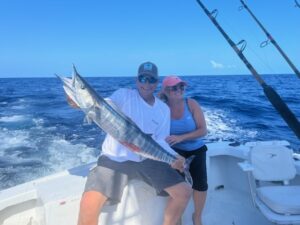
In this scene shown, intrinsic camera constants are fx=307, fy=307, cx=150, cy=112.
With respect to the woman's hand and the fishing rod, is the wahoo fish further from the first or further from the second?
the fishing rod

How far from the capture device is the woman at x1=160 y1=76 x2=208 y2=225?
2908 millimetres

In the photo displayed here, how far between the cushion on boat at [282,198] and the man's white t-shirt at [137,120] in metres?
0.96

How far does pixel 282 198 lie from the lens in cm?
268

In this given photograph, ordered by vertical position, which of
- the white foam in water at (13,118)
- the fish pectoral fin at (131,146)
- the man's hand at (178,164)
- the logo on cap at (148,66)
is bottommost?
the white foam in water at (13,118)

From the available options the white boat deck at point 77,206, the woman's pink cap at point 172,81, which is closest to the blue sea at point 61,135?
the white boat deck at point 77,206

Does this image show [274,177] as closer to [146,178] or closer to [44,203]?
[146,178]

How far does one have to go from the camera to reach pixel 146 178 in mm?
2586

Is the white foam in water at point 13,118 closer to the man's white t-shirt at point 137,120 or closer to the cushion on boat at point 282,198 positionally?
the man's white t-shirt at point 137,120

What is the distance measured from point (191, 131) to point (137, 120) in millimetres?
599

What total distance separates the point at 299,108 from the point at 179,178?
1151 cm

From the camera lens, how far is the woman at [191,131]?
9.54 feet

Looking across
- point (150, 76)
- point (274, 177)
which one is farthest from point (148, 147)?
point (274, 177)

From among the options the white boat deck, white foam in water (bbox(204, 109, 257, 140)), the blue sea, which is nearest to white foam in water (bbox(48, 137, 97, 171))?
the blue sea

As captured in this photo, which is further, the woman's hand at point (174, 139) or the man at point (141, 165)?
the woman's hand at point (174, 139)
